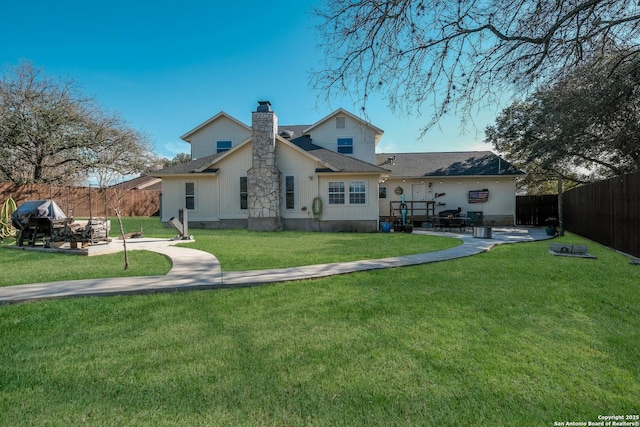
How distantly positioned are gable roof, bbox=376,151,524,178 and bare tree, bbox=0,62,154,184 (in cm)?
2153

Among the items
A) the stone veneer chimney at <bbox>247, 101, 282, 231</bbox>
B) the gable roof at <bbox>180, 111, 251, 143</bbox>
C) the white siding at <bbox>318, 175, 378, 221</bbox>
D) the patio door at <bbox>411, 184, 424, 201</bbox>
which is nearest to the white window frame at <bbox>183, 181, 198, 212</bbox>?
the stone veneer chimney at <bbox>247, 101, 282, 231</bbox>

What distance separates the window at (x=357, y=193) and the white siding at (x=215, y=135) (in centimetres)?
849

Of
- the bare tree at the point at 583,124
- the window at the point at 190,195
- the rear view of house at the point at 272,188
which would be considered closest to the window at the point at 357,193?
the rear view of house at the point at 272,188

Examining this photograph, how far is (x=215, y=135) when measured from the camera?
794 inches

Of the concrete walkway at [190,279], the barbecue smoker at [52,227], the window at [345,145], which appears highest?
the window at [345,145]

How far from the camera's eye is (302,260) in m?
7.16

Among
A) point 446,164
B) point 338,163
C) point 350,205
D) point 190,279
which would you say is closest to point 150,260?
point 190,279

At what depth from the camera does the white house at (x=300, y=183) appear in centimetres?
1502

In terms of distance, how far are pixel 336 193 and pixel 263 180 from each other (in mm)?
3696

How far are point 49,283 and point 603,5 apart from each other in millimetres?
10359

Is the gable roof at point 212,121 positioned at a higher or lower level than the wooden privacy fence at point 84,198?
higher

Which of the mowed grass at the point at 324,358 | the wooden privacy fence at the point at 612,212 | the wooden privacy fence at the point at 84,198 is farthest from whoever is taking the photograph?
the wooden privacy fence at the point at 84,198

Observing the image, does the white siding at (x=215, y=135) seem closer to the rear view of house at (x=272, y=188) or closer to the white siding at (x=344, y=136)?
the rear view of house at (x=272, y=188)

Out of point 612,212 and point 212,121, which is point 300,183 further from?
point 612,212
